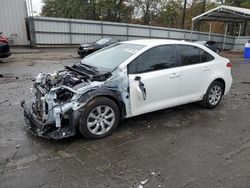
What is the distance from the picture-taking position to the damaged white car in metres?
3.89

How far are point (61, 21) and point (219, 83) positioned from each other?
18.4 metres

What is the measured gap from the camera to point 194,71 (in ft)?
17.3

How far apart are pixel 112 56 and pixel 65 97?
1.43m

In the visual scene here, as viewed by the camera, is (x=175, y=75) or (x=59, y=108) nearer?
(x=59, y=108)

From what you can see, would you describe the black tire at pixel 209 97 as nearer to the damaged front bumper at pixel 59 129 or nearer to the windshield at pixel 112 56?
the windshield at pixel 112 56

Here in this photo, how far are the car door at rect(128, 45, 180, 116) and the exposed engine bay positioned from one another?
0.25 meters

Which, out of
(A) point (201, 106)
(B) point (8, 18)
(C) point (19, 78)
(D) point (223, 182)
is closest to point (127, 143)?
(D) point (223, 182)

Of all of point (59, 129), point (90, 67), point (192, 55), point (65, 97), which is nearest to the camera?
point (59, 129)

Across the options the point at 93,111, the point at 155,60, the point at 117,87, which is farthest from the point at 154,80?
the point at 93,111

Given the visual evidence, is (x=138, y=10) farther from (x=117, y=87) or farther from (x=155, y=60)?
(x=117, y=87)

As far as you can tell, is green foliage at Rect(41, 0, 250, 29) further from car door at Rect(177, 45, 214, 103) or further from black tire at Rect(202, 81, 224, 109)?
car door at Rect(177, 45, 214, 103)

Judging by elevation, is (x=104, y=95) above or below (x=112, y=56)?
below

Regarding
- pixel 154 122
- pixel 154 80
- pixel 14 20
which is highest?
pixel 14 20

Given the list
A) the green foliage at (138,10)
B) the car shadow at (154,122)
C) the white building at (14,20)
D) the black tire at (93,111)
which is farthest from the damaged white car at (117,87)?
the green foliage at (138,10)
